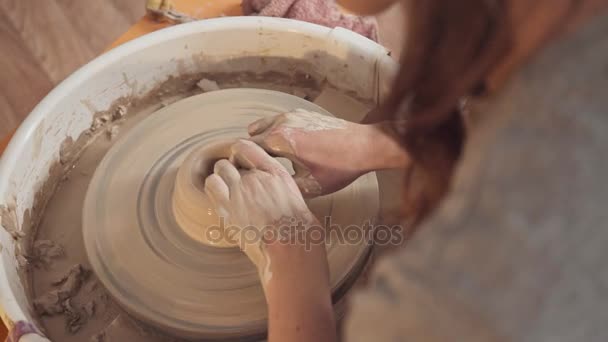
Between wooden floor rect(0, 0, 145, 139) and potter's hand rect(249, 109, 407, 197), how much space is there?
45.5 inches

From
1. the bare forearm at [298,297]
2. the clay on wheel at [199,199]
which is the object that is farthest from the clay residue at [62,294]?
the bare forearm at [298,297]

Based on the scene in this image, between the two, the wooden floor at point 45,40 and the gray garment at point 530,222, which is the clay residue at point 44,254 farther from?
the gray garment at point 530,222

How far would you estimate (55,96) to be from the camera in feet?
4.09

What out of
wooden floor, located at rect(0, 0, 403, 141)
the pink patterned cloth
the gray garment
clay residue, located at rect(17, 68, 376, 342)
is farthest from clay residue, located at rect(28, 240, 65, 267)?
the gray garment

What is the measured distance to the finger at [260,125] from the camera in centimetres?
120

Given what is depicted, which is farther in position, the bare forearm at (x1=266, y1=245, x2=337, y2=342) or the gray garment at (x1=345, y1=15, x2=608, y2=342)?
the bare forearm at (x1=266, y1=245, x2=337, y2=342)

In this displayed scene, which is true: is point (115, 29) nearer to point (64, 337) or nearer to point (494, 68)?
point (64, 337)

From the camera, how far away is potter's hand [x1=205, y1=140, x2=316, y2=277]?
39.5 inches

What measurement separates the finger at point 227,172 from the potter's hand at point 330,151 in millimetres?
101

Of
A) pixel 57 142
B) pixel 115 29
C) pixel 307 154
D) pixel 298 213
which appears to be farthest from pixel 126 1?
pixel 298 213

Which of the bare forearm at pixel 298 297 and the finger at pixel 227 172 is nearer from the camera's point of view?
the bare forearm at pixel 298 297

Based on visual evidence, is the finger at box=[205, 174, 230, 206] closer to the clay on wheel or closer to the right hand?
the clay on wheel

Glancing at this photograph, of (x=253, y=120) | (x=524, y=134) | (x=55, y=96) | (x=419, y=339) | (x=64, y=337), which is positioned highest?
(x=524, y=134)

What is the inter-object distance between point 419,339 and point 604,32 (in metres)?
0.25
